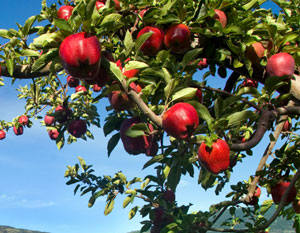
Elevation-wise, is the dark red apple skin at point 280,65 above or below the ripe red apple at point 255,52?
below

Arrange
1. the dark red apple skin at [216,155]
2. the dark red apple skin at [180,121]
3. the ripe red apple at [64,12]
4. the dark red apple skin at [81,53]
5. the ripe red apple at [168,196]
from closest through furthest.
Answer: the dark red apple skin at [81,53]
the dark red apple skin at [180,121]
the dark red apple skin at [216,155]
the ripe red apple at [64,12]
the ripe red apple at [168,196]

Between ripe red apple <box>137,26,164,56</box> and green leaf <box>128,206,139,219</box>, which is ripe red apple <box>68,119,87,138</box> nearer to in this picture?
green leaf <box>128,206,139,219</box>

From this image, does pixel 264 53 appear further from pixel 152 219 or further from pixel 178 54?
pixel 152 219

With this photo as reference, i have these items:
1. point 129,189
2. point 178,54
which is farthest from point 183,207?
point 178,54

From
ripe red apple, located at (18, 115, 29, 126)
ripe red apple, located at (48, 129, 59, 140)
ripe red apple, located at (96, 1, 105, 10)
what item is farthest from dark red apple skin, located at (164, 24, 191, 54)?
ripe red apple, located at (18, 115, 29, 126)

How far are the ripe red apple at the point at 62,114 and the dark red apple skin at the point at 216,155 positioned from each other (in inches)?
147

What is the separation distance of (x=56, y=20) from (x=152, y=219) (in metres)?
3.43

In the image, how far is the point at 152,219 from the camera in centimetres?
438

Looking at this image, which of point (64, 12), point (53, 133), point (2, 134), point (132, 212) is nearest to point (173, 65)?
point (64, 12)

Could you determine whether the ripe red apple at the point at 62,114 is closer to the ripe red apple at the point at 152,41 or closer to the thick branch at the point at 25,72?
the thick branch at the point at 25,72

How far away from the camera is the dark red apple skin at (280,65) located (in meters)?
2.35

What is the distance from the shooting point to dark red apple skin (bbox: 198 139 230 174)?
2.12 metres

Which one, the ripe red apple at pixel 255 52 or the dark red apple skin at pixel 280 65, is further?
the ripe red apple at pixel 255 52

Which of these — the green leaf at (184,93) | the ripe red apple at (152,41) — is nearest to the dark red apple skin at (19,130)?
the ripe red apple at (152,41)
